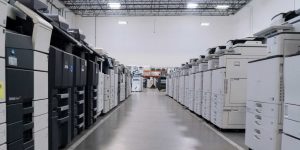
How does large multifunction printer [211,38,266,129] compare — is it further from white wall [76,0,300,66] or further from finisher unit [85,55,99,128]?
white wall [76,0,300,66]

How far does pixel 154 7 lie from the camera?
58.6 ft

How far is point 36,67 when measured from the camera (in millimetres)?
2186

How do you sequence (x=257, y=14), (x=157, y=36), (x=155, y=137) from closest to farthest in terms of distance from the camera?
(x=155, y=137) < (x=257, y=14) < (x=157, y=36)

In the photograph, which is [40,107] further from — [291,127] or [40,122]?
[291,127]

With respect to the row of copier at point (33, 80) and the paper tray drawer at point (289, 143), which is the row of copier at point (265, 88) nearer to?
the paper tray drawer at point (289, 143)

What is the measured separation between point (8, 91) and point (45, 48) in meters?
0.69

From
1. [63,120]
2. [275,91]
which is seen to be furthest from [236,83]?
[63,120]

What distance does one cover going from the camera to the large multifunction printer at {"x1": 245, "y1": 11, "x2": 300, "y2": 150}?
8.20 ft

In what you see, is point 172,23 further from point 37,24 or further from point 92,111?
point 37,24

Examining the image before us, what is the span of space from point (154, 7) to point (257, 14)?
6676 mm

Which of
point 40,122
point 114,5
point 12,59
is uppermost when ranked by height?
point 114,5

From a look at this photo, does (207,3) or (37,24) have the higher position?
(207,3)

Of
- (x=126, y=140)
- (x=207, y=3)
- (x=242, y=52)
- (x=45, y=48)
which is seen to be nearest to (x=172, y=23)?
(x=207, y=3)

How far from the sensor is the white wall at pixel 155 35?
63.3 feet
